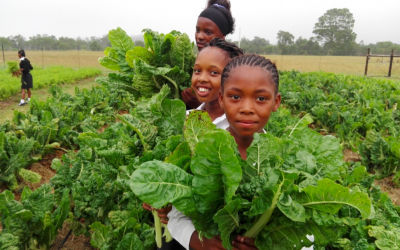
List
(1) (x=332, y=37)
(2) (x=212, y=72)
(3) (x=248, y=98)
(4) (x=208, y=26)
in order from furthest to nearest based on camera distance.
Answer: (1) (x=332, y=37) < (4) (x=208, y=26) < (2) (x=212, y=72) < (3) (x=248, y=98)

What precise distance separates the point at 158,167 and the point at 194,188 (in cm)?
16

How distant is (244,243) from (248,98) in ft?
2.25

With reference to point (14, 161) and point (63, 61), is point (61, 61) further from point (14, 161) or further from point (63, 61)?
point (14, 161)

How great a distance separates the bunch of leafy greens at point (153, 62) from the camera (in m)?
2.18

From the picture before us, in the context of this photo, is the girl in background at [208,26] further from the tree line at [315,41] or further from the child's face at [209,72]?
the tree line at [315,41]

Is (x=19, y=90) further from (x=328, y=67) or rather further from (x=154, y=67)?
(x=328, y=67)

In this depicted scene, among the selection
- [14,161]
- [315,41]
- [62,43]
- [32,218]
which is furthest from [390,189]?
[62,43]

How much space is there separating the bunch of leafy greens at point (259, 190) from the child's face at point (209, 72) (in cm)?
64

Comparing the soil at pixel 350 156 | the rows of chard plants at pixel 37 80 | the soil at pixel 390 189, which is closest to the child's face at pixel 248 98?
the soil at pixel 390 189

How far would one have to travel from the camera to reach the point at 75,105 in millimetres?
7406

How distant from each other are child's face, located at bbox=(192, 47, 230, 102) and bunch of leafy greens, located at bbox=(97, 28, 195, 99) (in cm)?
26

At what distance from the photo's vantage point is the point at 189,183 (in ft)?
4.03

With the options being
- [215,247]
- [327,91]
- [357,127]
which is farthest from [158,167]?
[327,91]

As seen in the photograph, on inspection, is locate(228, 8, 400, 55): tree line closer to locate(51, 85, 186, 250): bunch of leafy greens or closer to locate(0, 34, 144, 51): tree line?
locate(0, 34, 144, 51): tree line
